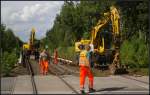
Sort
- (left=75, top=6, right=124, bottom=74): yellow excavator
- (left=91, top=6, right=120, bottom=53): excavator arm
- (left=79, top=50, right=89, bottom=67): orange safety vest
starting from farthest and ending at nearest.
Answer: (left=75, top=6, right=124, bottom=74): yellow excavator, (left=91, top=6, right=120, bottom=53): excavator arm, (left=79, top=50, right=89, bottom=67): orange safety vest

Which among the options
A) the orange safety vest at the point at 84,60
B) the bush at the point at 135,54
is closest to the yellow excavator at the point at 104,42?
the bush at the point at 135,54

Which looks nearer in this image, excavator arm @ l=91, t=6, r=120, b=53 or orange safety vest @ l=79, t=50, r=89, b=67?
orange safety vest @ l=79, t=50, r=89, b=67

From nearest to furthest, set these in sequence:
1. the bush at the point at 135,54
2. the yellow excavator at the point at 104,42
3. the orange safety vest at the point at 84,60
→ the orange safety vest at the point at 84,60 → the bush at the point at 135,54 → the yellow excavator at the point at 104,42

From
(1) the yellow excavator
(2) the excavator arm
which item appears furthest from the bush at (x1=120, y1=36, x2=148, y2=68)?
(2) the excavator arm

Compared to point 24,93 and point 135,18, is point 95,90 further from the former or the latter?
A: point 135,18

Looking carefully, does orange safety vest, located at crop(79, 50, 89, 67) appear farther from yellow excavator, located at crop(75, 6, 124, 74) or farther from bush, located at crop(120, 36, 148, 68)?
yellow excavator, located at crop(75, 6, 124, 74)

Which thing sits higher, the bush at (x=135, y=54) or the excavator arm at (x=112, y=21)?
the excavator arm at (x=112, y=21)

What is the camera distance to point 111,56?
34812mm

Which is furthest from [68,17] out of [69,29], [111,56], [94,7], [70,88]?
[70,88]

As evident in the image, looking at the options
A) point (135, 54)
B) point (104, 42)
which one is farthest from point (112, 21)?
point (104, 42)

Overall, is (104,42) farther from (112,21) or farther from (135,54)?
(112,21)

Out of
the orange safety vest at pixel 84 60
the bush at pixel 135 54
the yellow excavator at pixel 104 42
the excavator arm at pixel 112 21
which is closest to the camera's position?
the orange safety vest at pixel 84 60

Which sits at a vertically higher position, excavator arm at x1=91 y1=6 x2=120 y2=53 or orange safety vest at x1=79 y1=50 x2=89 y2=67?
excavator arm at x1=91 y1=6 x2=120 y2=53

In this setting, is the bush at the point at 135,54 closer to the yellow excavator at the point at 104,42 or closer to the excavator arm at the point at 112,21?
the yellow excavator at the point at 104,42
